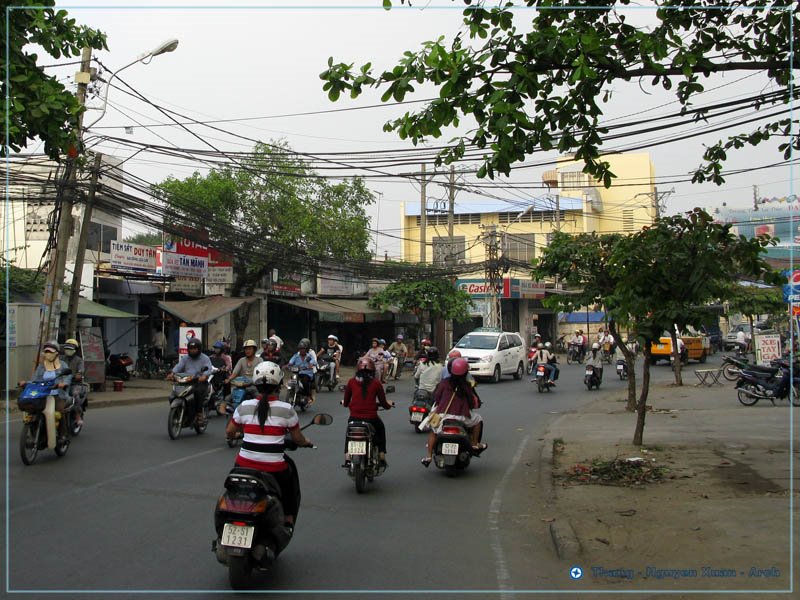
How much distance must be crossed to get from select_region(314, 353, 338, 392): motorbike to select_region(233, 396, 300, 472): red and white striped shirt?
54.3ft

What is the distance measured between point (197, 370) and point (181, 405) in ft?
2.09

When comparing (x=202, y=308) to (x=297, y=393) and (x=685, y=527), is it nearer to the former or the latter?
(x=297, y=393)

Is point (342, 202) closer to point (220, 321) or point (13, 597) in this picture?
point (220, 321)

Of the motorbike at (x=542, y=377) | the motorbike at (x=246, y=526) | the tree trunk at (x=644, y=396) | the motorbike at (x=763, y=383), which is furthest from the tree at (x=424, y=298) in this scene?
the motorbike at (x=246, y=526)

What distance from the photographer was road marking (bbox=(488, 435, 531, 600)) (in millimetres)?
5378

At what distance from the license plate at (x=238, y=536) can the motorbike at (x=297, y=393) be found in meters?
11.1

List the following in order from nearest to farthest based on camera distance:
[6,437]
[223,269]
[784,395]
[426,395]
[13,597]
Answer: [13,597]
[6,437]
[426,395]
[784,395]
[223,269]

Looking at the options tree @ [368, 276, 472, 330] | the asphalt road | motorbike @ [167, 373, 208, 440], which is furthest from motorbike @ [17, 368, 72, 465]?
tree @ [368, 276, 472, 330]

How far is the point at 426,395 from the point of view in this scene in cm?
1345

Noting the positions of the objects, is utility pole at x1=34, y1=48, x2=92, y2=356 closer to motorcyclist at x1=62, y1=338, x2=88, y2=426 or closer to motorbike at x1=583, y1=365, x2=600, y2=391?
motorcyclist at x1=62, y1=338, x2=88, y2=426

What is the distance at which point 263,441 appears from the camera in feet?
18.2

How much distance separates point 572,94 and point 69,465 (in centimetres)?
789

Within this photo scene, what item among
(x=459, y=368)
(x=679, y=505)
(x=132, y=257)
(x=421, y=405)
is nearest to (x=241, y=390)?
(x=421, y=405)

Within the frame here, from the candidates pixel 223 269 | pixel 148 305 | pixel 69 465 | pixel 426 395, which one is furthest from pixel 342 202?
pixel 69 465
